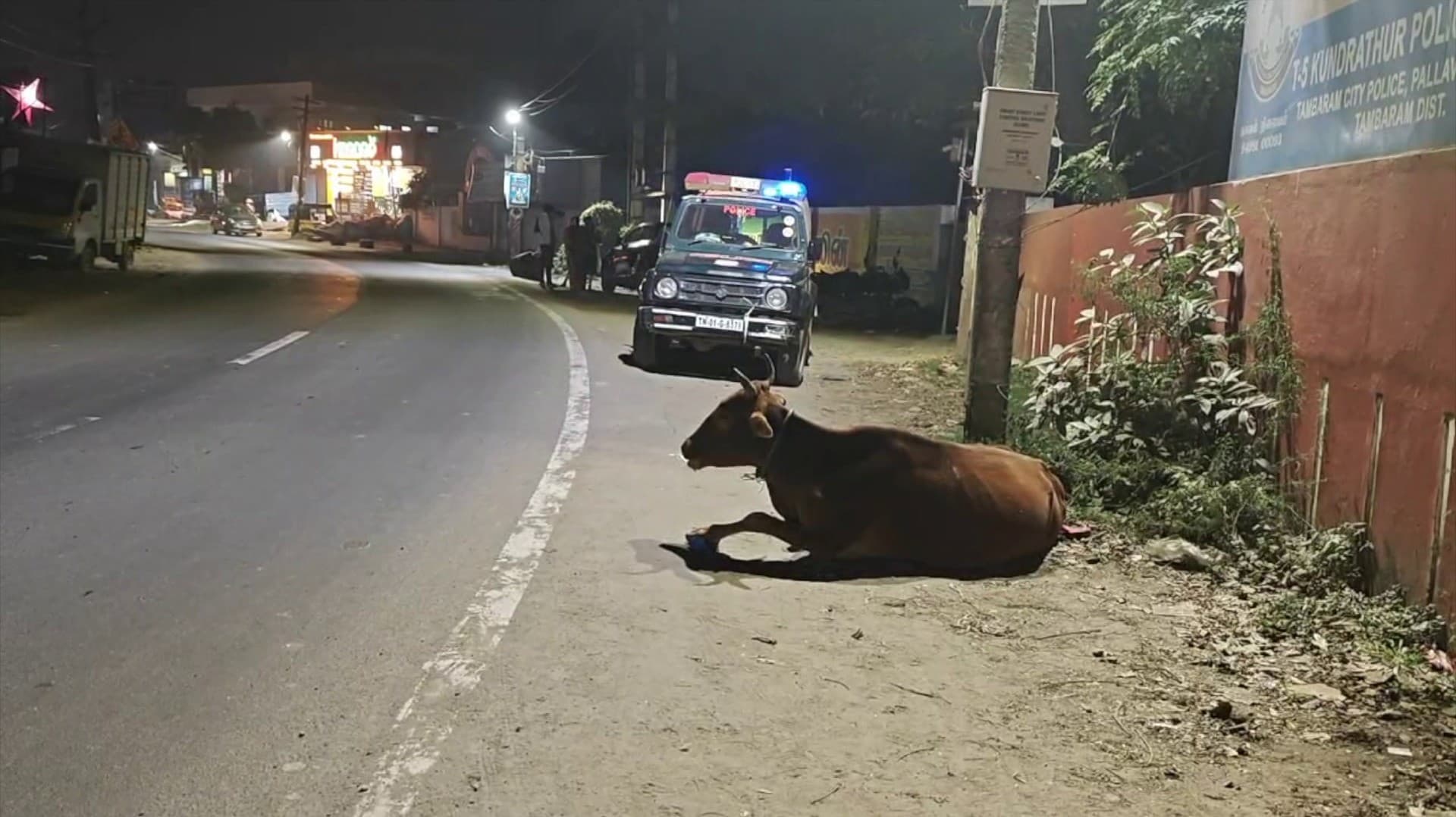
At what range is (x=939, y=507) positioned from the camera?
6172 millimetres

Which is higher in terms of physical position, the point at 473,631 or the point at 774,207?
the point at 774,207

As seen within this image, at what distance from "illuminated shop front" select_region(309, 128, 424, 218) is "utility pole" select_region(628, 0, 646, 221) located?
113 ft

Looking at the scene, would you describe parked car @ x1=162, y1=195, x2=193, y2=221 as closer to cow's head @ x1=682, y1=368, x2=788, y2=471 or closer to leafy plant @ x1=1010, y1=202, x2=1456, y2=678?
leafy plant @ x1=1010, y1=202, x2=1456, y2=678

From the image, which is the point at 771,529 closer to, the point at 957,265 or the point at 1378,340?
the point at 1378,340

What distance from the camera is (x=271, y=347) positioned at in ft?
48.9

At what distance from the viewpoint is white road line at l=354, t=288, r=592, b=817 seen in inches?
149

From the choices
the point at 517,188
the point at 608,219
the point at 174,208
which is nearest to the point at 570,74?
the point at 517,188

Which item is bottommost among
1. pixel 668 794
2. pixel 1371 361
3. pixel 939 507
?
pixel 668 794

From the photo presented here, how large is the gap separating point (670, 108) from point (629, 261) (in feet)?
26.5

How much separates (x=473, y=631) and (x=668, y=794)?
5.58ft

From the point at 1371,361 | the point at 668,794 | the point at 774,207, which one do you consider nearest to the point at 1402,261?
the point at 1371,361

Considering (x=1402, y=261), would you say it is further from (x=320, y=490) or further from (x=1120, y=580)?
(x=320, y=490)

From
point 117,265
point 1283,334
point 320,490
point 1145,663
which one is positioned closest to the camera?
point 1145,663

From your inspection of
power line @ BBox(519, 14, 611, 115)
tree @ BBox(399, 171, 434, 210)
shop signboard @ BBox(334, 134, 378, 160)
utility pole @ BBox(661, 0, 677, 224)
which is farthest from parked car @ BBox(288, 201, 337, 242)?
utility pole @ BBox(661, 0, 677, 224)
